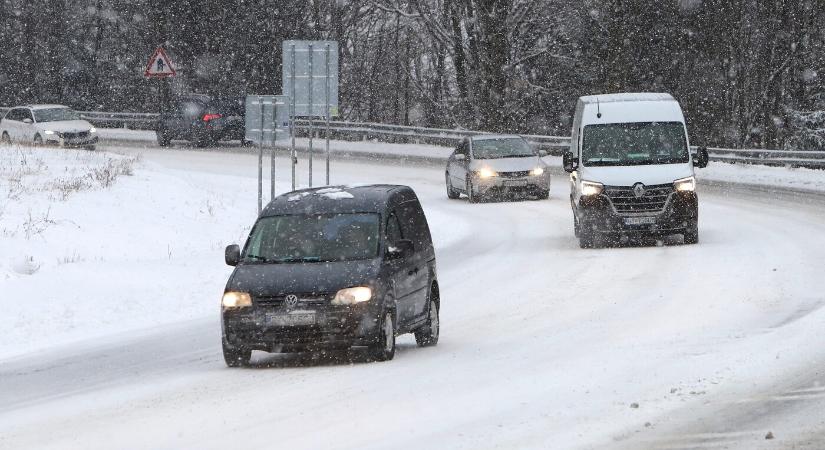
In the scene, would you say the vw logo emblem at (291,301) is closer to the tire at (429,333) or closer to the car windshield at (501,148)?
the tire at (429,333)

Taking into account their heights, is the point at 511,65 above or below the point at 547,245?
above

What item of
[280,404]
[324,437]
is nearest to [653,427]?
[324,437]

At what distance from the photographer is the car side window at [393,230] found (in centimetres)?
1457

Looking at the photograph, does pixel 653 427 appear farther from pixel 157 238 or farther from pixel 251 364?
pixel 157 238

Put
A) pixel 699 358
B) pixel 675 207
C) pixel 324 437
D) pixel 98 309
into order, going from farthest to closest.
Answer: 1. pixel 675 207
2. pixel 98 309
3. pixel 699 358
4. pixel 324 437

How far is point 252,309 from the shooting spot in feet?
44.1

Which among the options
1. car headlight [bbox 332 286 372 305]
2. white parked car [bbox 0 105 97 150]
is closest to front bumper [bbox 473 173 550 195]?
white parked car [bbox 0 105 97 150]

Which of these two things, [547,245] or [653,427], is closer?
[653,427]

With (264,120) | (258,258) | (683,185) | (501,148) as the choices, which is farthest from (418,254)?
(501,148)

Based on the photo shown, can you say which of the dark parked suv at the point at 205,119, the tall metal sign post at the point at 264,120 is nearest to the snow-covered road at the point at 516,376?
the tall metal sign post at the point at 264,120

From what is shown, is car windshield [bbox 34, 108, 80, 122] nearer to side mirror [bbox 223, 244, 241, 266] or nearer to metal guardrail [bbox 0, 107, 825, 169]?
metal guardrail [bbox 0, 107, 825, 169]

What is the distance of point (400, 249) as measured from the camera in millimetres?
14188

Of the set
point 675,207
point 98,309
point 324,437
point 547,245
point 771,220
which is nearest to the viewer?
point 324,437

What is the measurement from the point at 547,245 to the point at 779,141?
33.0m
